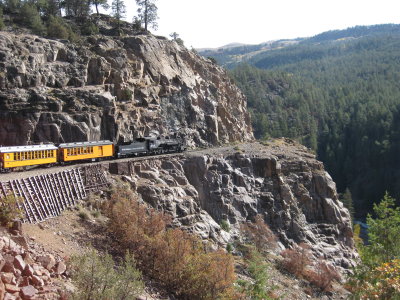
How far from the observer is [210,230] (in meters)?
33.2

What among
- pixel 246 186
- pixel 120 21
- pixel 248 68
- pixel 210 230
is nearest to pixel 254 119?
pixel 248 68

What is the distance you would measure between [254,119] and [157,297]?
114 metres

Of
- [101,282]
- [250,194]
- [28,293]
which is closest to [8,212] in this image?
[28,293]

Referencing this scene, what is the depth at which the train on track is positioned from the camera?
27328 mm

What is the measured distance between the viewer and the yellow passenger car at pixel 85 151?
30.4 meters

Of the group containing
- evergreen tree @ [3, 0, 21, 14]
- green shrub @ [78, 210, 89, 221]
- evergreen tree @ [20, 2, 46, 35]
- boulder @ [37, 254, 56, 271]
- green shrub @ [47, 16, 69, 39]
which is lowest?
green shrub @ [78, 210, 89, 221]

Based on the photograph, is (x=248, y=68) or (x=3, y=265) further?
(x=248, y=68)

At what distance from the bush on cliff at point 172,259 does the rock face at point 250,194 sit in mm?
6829

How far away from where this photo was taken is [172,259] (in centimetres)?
2167

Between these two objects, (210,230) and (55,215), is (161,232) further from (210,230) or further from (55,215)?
(210,230)

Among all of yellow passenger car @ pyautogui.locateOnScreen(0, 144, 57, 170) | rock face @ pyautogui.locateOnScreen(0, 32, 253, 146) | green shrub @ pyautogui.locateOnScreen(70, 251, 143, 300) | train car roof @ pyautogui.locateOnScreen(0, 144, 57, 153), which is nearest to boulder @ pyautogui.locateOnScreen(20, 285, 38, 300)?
green shrub @ pyautogui.locateOnScreen(70, 251, 143, 300)

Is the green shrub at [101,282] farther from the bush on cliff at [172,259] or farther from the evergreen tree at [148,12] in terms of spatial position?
the evergreen tree at [148,12]

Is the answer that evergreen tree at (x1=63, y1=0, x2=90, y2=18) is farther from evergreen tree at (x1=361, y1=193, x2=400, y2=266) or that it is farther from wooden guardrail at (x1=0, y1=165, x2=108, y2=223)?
evergreen tree at (x1=361, y1=193, x2=400, y2=266)

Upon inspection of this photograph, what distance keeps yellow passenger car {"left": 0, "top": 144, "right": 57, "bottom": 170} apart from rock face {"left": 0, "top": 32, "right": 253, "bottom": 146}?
198 inches
